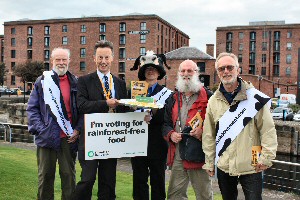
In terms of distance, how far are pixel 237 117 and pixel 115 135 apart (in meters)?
1.69

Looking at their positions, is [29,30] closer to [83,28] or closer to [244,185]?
[83,28]

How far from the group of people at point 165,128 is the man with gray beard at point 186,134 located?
1 centimetres

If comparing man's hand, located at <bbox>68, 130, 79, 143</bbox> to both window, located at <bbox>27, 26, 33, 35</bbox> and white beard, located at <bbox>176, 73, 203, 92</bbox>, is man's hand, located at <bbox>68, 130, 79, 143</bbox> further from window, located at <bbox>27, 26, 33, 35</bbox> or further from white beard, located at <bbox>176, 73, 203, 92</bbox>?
window, located at <bbox>27, 26, 33, 35</bbox>

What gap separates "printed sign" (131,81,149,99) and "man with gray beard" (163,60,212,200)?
35 cm

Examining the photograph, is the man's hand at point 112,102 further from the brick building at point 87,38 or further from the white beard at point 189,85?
the brick building at point 87,38

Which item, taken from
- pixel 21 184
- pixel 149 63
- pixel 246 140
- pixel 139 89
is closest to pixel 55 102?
pixel 139 89

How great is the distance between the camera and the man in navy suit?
492 cm

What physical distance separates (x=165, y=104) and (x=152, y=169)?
3.05 ft

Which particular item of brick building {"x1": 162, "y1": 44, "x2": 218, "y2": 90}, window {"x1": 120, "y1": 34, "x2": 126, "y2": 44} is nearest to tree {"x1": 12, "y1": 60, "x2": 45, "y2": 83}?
window {"x1": 120, "y1": 34, "x2": 126, "y2": 44}

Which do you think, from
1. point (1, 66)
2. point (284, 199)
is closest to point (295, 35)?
point (1, 66)

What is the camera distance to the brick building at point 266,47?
238ft

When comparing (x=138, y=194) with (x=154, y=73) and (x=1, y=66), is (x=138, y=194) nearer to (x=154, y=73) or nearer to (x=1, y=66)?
(x=154, y=73)

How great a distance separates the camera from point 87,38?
6762 cm

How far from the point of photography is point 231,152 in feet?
14.0
